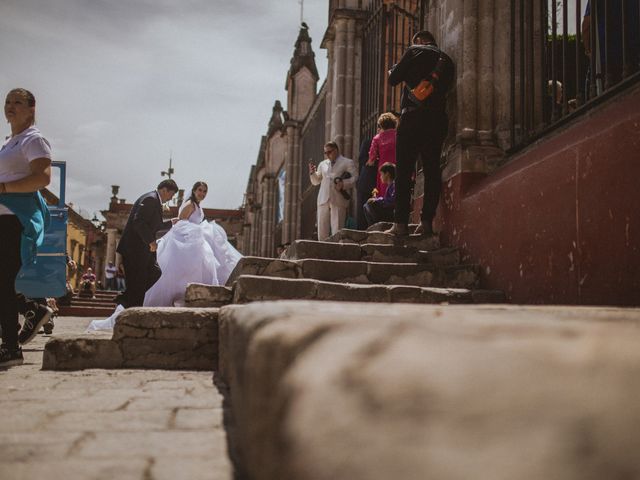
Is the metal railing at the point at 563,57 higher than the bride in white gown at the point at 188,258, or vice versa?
the metal railing at the point at 563,57

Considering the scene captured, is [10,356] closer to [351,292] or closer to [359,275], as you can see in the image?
[351,292]

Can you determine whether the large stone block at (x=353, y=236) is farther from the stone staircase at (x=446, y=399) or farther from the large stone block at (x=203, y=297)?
the stone staircase at (x=446, y=399)

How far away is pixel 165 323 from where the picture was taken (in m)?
3.62

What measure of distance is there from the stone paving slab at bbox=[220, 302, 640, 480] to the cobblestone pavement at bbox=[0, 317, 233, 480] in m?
0.75

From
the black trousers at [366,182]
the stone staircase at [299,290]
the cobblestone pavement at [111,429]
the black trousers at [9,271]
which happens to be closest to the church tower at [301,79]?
the black trousers at [366,182]

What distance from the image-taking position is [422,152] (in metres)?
5.82

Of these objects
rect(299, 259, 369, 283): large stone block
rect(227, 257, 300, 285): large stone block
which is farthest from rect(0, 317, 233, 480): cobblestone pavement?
rect(299, 259, 369, 283): large stone block

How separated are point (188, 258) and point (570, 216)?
4.33 m

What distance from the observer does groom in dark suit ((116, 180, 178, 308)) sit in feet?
19.8

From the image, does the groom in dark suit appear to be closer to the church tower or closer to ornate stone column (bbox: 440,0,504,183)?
ornate stone column (bbox: 440,0,504,183)

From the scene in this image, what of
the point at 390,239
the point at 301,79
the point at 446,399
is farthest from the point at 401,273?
the point at 301,79

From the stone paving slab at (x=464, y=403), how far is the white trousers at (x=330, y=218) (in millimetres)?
7796

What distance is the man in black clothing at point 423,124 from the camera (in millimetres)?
5629

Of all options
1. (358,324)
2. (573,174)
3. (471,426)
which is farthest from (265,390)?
(573,174)
